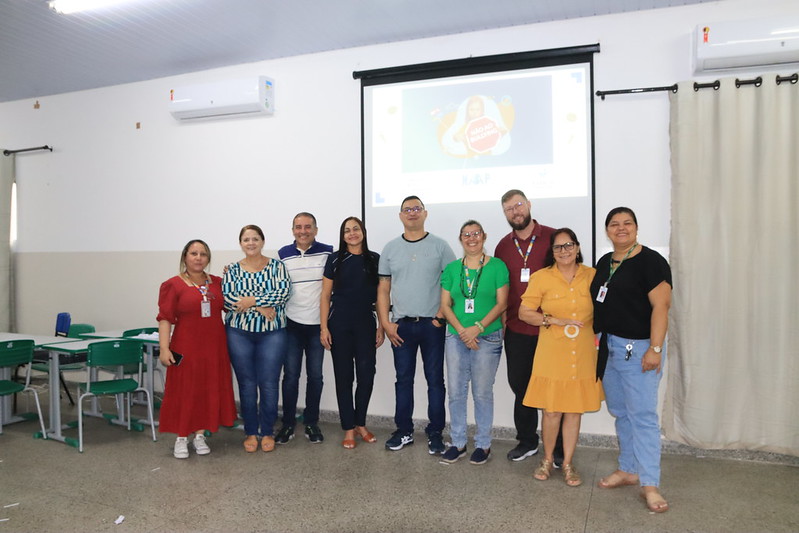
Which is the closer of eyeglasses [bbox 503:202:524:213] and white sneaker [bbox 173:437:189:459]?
eyeglasses [bbox 503:202:524:213]

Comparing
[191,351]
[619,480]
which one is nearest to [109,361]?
[191,351]

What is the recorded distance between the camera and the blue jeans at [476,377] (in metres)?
3.25

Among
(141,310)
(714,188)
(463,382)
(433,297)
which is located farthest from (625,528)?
(141,310)

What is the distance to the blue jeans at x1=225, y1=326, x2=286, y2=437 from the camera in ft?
11.5

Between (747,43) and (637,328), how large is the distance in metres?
1.93

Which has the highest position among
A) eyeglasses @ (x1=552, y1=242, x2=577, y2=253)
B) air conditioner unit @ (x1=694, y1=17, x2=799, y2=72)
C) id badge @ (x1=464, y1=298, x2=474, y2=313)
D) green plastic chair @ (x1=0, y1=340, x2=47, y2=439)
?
air conditioner unit @ (x1=694, y1=17, x2=799, y2=72)

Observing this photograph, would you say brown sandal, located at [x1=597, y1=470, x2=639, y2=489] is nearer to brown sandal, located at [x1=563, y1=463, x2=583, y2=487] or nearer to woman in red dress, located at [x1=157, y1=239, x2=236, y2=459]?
brown sandal, located at [x1=563, y1=463, x2=583, y2=487]

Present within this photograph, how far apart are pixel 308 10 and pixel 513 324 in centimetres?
245

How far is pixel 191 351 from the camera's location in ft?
11.3

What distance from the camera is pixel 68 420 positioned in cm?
431

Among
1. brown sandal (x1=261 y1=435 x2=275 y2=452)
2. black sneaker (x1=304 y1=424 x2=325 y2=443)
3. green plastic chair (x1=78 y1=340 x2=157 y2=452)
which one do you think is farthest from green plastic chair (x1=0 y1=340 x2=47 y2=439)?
black sneaker (x1=304 y1=424 x2=325 y2=443)

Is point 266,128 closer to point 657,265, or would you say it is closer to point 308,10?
point 308,10

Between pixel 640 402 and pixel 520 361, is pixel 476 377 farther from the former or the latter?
pixel 640 402

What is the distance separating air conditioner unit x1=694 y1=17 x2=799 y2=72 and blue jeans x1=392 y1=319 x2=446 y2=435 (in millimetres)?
2326
